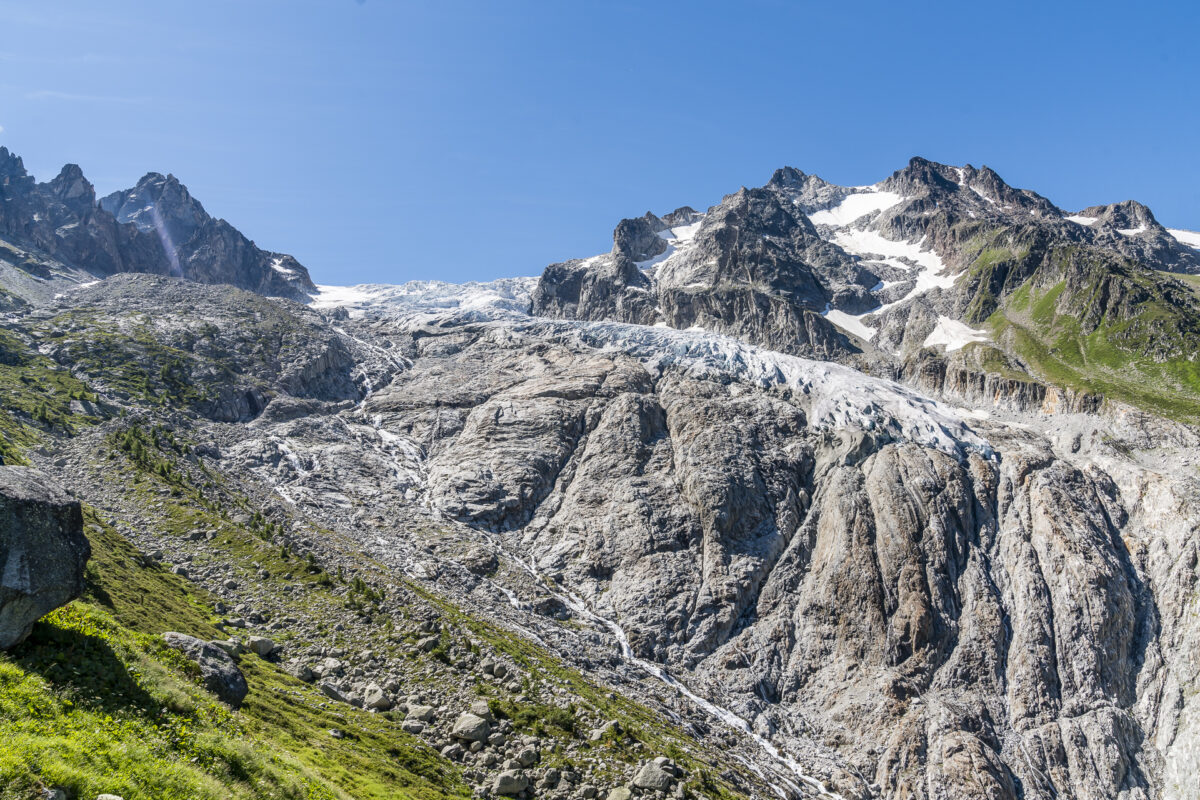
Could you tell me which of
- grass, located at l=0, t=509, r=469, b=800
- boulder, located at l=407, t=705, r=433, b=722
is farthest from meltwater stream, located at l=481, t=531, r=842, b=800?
grass, located at l=0, t=509, r=469, b=800

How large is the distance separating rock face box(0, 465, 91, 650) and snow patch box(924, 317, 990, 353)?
627 ft

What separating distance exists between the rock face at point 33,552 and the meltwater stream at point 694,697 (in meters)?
60.8

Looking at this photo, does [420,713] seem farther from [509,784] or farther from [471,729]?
[509,784]

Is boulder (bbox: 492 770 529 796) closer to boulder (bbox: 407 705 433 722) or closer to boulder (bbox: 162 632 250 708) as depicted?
boulder (bbox: 407 705 433 722)

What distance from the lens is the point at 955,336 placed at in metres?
190

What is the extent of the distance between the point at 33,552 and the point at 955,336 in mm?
209429

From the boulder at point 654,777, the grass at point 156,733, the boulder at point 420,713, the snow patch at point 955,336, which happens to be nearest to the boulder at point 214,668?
the grass at point 156,733

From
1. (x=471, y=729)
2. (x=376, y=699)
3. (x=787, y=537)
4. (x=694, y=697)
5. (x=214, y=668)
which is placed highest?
(x=787, y=537)

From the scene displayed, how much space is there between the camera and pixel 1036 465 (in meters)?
107

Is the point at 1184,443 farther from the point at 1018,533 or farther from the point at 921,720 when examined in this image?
the point at 921,720

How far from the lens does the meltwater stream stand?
2694 inches

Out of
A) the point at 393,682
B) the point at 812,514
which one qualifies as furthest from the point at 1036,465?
the point at 393,682

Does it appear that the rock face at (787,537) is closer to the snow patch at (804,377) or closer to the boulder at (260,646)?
the snow patch at (804,377)

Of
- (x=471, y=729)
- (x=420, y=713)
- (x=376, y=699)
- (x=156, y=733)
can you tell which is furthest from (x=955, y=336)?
(x=156, y=733)
